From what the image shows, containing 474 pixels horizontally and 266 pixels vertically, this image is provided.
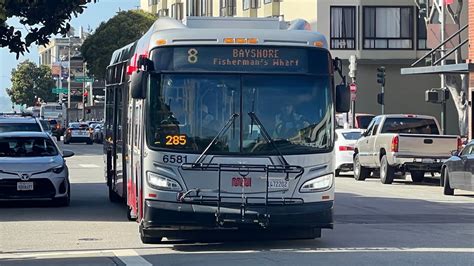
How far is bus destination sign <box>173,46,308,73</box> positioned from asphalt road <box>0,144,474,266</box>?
2534mm

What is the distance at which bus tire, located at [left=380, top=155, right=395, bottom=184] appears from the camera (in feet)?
96.8

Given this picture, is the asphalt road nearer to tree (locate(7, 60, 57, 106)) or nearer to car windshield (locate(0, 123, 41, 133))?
car windshield (locate(0, 123, 41, 133))

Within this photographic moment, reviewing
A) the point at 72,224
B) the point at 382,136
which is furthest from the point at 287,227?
the point at 382,136

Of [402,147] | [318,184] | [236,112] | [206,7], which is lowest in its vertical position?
[402,147]

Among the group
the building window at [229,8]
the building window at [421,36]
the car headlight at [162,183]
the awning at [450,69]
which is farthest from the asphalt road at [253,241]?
the building window at [229,8]

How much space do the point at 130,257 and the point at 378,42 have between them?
146 feet

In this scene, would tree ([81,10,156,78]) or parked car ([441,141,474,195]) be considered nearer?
parked car ([441,141,474,195])

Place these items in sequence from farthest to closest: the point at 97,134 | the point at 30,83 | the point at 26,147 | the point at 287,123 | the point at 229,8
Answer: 1. the point at 30,83
2. the point at 97,134
3. the point at 229,8
4. the point at 26,147
5. the point at 287,123

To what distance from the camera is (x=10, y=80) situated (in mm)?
135000

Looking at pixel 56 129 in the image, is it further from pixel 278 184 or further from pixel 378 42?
pixel 278 184

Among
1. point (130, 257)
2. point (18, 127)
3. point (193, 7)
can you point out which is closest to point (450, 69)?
point (18, 127)

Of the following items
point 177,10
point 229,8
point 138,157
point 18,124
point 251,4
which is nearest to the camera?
point 138,157

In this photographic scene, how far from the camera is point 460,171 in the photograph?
24734 millimetres

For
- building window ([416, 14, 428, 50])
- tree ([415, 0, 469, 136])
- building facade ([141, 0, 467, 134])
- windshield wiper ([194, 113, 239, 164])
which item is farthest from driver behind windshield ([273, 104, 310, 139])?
building window ([416, 14, 428, 50])
